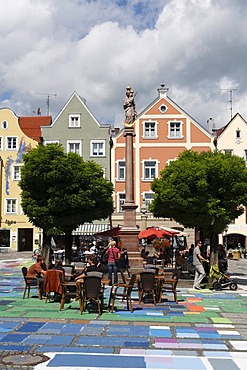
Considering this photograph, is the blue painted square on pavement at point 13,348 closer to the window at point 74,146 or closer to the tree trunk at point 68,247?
the tree trunk at point 68,247

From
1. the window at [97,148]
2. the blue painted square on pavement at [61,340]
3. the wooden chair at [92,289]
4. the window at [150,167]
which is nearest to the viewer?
the blue painted square on pavement at [61,340]

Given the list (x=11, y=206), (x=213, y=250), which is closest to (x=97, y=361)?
(x=213, y=250)

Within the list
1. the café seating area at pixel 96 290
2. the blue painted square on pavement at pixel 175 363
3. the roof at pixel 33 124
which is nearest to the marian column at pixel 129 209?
the café seating area at pixel 96 290

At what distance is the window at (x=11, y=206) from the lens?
1842 inches

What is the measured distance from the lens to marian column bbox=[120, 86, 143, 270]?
820 inches

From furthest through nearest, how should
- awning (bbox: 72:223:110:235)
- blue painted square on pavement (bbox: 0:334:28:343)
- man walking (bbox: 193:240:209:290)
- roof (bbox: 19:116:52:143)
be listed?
roof (bbox: 19:116:52:143) → awning (bbox: 72:223:110:235) → man walking (bbox: 193:240:209:290) → blue painted square on pavement (bbox: 0:334:28:343)

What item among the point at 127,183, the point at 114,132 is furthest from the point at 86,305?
the point at 114,132

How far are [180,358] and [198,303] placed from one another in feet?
21.1

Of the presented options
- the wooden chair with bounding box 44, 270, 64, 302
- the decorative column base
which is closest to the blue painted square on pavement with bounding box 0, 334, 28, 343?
the wooden chair with bounding box 44, 270, 64, 302

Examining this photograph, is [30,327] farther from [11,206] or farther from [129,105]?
[11,206]

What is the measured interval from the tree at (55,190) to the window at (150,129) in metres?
17.5

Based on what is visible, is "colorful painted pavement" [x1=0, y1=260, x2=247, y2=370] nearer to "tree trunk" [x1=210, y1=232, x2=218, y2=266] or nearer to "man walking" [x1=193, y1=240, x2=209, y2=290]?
"man walking" [x1=193, y1=240, x2=209, y2=290]

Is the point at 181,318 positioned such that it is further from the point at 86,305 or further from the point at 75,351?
the point at 75,351

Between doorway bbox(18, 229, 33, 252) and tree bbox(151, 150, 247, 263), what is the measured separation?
1169 inches
